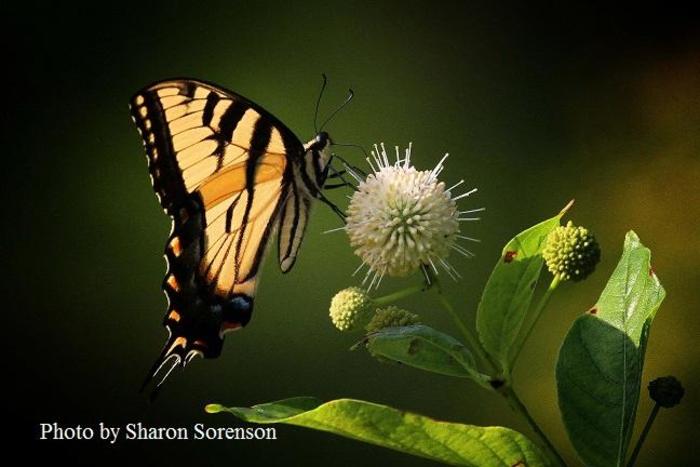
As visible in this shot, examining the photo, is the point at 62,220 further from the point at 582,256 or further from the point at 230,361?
the point at 582,256

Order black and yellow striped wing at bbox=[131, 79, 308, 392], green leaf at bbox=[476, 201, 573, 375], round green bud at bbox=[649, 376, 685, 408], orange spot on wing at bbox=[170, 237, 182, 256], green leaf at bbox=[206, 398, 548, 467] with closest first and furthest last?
green leaf at bbox=[206, 398, 548, 467] < green leaf at bbox=[476, 201, 573, 375] < round green bud at bbox=[649, 376, 685, 408] < black and yellow striped wing at bbox=[131, 79, 308, 392] < orange spot on wing at bbox=[170, 237, 182, 256]

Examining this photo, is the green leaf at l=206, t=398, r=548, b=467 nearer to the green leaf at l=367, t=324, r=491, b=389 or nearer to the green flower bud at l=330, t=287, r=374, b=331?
the green leaf at l=367, t=324, r=491, b=389

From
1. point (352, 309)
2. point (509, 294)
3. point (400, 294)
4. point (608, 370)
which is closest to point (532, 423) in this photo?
point (608, 370)

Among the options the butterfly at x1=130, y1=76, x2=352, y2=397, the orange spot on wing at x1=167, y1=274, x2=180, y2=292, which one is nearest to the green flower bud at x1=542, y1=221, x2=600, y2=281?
the butterfly at x1=130, y1=76, x2=352, y2=397

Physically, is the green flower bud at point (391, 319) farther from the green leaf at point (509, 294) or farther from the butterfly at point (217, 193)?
the butterfly at point (217, 193)

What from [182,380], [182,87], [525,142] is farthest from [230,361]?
[525,142]

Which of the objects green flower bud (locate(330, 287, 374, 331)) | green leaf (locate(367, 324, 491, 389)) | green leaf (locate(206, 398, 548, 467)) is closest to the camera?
green leaf (locate(206, 398, 548, 467))
